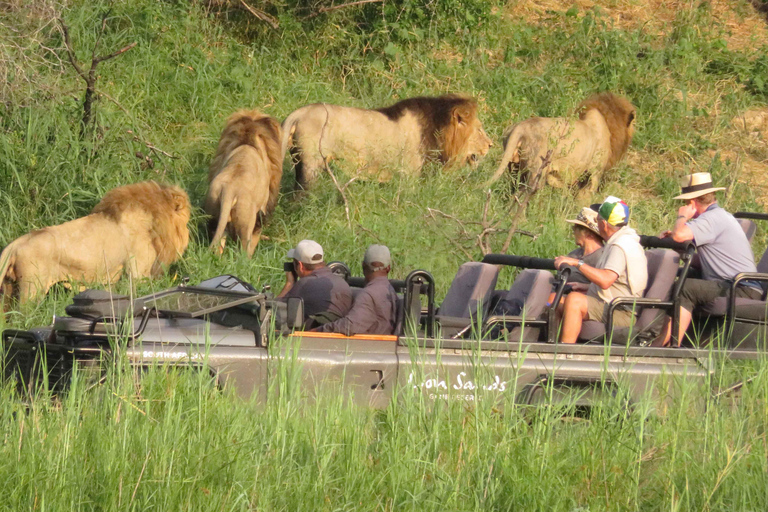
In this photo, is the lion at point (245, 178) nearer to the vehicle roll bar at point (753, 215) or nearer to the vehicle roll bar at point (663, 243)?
the vehicle roll bar at point (663, 243)

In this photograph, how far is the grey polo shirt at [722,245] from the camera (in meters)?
6.27

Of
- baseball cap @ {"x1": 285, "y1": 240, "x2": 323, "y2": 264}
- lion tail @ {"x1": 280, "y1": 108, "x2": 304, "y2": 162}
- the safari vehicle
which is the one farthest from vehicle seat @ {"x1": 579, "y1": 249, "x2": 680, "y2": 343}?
lion tail @ {"x1": 280, "y1": 108, "x2": 304, "y2": 162}

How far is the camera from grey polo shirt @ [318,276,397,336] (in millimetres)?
5781

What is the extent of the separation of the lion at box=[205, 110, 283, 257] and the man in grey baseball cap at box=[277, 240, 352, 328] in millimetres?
2549

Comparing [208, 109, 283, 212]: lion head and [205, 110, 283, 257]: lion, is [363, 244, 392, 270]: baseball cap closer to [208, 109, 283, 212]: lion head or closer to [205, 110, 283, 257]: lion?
[205, 110, 283, 257]: lion

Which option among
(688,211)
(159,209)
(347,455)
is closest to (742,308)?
(688,211)

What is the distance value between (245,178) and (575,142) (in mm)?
3301

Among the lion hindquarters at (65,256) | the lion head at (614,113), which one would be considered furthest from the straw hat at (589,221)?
Result: the lion head at (614,113)

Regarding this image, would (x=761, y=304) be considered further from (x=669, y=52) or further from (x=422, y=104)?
(x=669, y=52)

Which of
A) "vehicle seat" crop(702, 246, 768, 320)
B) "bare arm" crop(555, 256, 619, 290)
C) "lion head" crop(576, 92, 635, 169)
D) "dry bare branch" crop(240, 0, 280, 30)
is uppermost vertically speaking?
"dry bare branch" crop(240, 0, 280, 30)

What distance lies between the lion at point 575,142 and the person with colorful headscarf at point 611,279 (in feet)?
14.5

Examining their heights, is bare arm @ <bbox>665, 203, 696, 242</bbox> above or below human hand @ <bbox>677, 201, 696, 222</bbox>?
below

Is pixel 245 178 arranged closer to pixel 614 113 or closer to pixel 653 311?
pixel 614 113

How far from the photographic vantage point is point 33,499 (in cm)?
357
